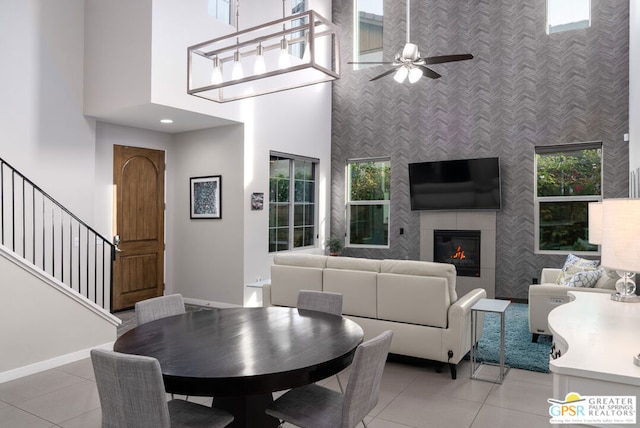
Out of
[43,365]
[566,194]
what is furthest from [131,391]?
[566,194]

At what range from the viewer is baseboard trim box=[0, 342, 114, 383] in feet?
12.4

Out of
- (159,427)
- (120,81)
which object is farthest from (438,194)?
(159,427)

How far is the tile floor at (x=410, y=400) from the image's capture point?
10.0 feet

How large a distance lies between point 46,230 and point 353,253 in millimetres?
5238

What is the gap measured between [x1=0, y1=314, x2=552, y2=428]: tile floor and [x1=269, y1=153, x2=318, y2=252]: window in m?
3.71

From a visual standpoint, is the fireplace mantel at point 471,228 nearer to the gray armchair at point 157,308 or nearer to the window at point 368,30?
the window at point 368,30

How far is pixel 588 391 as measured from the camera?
1568 mm

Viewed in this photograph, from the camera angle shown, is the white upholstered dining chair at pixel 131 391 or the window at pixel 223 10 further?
the window at pixel 223 10

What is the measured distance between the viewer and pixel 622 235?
6.37 feet

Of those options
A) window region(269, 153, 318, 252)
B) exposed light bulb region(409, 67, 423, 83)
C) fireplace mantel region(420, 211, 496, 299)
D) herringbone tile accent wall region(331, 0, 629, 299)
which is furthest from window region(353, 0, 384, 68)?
exposed light bulb region(409, 67, 423, 83)

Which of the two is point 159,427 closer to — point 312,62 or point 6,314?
point 312,62

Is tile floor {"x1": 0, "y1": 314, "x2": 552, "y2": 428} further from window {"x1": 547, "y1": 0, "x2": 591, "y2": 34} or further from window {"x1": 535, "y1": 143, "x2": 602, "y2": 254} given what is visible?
window {"x1": 547, "y1": 0, "x2": 591, "y2": 34}

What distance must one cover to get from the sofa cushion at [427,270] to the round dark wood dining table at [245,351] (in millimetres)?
1258

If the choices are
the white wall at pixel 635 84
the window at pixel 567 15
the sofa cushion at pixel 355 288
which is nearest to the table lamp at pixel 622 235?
the sofa cushion at pixel 355 288
